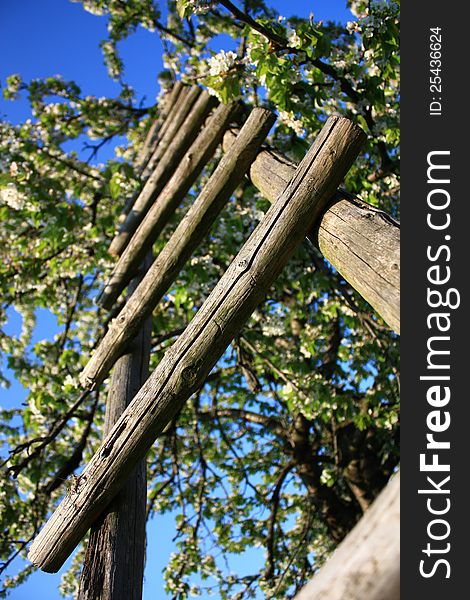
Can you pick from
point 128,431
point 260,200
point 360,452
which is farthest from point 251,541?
point 128,431

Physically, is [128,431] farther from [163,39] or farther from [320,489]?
[163,39]

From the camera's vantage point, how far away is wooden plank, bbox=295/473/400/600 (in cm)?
110

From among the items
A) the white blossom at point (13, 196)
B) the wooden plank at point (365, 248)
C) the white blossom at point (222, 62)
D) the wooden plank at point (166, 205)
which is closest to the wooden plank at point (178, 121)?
the wooden plank at point (166, 205)

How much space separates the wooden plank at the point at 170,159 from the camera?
414 cm

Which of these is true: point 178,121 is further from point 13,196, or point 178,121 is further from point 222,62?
point 13,196

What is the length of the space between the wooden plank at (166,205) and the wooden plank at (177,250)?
674 mm

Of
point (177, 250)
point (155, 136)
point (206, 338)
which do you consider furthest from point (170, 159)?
point (206, 338)

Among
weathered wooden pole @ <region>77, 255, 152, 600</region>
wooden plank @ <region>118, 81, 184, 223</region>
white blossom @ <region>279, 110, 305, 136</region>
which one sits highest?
wooden plank @ <region>118, 81, 184, 223</region>

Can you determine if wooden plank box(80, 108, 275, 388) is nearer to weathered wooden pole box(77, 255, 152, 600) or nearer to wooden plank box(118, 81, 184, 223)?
weathered wooden pole box(77, 255, 152, 600)

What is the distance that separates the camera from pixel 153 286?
3088 millimetres

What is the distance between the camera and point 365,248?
69.0 inches

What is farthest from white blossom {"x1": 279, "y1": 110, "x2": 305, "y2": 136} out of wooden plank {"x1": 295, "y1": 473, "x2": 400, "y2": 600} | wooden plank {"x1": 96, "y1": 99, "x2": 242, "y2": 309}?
wooden plank {"x1": 295, "y1": 473, "x2": 400, "y2": 600}

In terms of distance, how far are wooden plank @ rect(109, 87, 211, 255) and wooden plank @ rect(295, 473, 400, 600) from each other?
134 inches

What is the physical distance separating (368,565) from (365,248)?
0.93m
